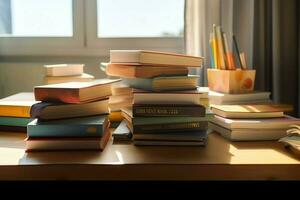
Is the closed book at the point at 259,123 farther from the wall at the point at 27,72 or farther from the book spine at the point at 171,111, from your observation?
the wall at the point at 27,72

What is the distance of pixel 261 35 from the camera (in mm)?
1334

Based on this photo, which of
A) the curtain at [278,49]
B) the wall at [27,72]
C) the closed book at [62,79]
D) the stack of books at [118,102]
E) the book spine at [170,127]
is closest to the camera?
the book spine at [170,127]

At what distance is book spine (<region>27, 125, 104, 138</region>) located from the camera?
31.2 inches

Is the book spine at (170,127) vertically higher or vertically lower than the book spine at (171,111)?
lower

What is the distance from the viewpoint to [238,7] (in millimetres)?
1363

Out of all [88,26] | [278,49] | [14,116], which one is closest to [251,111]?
[278,49]

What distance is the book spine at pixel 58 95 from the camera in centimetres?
83

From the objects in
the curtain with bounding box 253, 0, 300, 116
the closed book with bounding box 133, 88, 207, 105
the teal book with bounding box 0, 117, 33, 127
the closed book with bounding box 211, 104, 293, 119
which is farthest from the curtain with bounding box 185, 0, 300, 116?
the teal book with bounding box 0, 117, 33, 127

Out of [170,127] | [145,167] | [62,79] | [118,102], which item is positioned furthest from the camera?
[62,79]

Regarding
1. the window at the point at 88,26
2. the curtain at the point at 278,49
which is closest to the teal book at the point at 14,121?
the window at the point at 88,26

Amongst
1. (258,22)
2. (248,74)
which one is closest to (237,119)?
(248,74)

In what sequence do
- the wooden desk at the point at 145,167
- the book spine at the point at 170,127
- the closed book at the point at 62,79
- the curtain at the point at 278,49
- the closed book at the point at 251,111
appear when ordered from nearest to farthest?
the wooden desk at the point at 145,167 < the book spine at the point at 170,127 < the closed book at the point at 251,111 < the closed book at the point at 62,79 < the curtain at the point at 278,49

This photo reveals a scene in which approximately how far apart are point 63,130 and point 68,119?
50 mm

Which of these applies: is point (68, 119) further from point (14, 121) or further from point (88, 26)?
point (88, 26)
